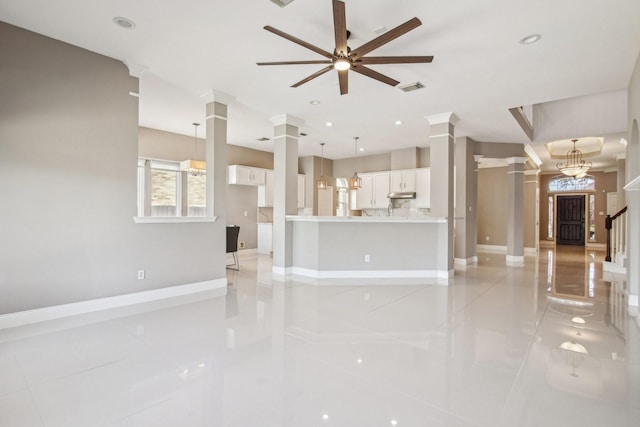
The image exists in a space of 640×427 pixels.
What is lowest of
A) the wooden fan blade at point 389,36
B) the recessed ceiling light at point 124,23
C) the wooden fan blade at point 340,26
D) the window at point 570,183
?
the window at point 570,183

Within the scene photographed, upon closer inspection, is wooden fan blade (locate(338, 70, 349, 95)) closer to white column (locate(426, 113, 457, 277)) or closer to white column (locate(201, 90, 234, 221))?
white column (locate(201, 90, 234, 221))

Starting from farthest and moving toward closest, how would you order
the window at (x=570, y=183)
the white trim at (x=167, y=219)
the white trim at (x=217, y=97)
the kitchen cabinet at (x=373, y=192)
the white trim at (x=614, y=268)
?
the window at (x=570, y=183) → the kitchen cabinet at (x=373, y=192) → the white trim at (x=614, y=268) → the white trim at (x=217, y=97) → the white trim at (x=167, y=219)

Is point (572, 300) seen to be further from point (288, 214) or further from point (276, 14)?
point (276, 14)

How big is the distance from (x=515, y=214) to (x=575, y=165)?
328cm

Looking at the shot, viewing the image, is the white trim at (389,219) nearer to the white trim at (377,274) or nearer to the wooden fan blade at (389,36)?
the white trim at (377,274)

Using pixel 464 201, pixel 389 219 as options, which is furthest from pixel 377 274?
pixel 464 201

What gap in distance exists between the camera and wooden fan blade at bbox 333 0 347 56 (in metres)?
2.39

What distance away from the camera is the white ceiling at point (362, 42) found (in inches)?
114

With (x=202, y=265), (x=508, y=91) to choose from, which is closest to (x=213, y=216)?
(x=202, y=265)

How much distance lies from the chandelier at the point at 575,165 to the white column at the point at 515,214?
226cm

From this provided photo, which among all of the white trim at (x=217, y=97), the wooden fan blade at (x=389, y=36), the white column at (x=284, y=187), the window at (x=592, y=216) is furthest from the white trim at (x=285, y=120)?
the window at (x=592, y=216)

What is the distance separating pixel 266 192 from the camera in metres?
8.79

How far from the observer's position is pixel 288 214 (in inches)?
238

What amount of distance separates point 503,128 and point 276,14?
18.2 feet
